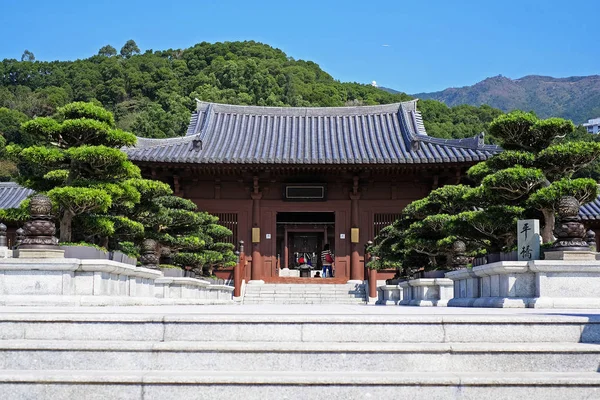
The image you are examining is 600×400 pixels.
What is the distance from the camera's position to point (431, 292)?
52.0ft

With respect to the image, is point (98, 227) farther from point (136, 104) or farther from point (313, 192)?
point (136, 104)

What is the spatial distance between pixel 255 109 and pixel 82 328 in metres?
29.7

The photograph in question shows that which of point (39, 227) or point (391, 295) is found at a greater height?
point (39, 227)

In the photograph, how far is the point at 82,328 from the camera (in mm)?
5410

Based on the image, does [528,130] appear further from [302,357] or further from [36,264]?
[302,357]

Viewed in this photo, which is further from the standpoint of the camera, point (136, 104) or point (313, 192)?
point (136, 104)

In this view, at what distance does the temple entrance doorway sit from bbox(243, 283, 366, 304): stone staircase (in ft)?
21.3

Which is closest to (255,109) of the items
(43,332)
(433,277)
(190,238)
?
(190,238)

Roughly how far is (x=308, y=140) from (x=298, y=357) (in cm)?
2712

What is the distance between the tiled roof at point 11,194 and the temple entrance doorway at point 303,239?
38.2 feet

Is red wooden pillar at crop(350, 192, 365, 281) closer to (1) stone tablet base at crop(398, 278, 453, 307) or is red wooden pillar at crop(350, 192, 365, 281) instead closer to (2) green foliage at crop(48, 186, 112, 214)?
(1) stone tablet base at crop(398, 278, 453, 307)

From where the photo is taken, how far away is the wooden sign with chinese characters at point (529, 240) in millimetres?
10688

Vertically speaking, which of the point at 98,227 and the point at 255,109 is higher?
the point at 255,109

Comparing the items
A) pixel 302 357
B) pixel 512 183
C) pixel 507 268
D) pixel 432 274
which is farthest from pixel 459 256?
pixel 302 357
